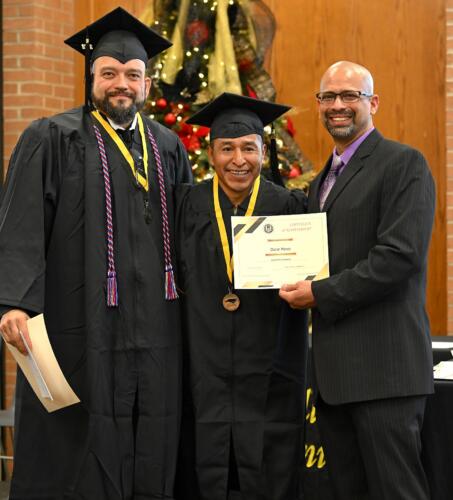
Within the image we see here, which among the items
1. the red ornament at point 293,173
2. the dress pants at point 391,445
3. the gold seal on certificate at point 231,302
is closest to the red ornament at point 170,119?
the red ornament at point 293,173

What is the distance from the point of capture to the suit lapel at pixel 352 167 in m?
3.74

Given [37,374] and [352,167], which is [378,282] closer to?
[352,167]

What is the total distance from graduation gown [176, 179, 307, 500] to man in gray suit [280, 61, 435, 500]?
30 cm

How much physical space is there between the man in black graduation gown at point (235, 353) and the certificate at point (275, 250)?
0.61ft

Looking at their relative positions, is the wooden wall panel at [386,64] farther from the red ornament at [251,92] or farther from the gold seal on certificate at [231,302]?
the gold seal on certificate at [231,302]

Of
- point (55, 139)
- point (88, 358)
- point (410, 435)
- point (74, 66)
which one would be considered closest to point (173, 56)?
point (74, 66)

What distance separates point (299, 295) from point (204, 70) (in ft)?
9.85

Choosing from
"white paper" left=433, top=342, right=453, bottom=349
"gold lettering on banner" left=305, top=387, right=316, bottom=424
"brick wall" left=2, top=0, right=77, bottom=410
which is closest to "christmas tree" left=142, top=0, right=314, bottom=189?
"brick wall" left=2, top=0, right=77, bottom=410

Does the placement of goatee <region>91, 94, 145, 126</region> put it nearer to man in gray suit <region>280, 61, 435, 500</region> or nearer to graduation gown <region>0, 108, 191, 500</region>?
graduation gown <region>0, 108, 191, 500</region>

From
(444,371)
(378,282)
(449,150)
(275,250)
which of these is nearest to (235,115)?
(275,250)

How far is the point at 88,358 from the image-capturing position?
3.96 metres

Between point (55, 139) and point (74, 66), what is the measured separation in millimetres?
3263

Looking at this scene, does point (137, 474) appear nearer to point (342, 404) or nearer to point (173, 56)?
point (342, 404)

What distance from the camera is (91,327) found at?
13.0ft
